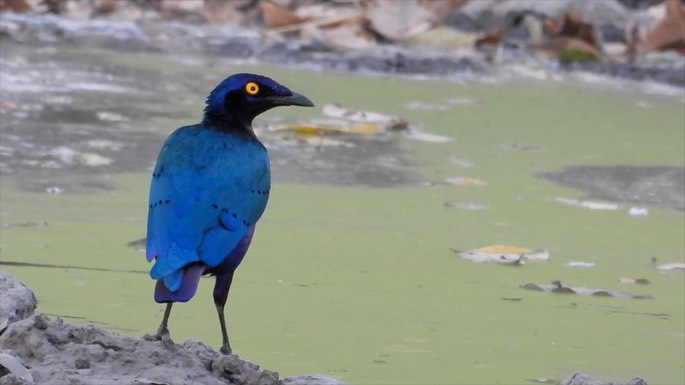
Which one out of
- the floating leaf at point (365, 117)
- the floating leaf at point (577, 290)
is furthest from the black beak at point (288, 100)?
the floating leaf at point (365, 117)

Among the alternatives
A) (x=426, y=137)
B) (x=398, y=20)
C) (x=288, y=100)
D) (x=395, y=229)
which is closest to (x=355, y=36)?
(x=398, y=20)

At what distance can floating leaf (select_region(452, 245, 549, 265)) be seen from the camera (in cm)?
511

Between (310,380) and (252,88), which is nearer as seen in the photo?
(310,380)

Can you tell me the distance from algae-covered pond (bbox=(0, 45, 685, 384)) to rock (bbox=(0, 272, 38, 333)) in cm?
49

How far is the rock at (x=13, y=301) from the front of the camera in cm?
337

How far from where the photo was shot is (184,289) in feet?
10.1

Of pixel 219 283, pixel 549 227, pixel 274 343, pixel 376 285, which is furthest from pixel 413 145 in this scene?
pixel 219 283

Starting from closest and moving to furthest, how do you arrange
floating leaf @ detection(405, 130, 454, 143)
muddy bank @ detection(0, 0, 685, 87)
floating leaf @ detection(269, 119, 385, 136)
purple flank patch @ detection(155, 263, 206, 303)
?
purple flank patch @ detection(155, 263, 206, 303), floating leaf @ detection(269, 119, 385, 136), floating leaf @ detection(405, 130, 454, 143), muddy bank @ detection(0, 0, 685, 87)

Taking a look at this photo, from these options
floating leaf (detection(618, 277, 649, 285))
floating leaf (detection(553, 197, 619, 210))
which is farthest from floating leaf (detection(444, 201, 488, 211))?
floating leaf (detection(618, 277, 649, 285))

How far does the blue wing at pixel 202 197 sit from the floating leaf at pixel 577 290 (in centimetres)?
138

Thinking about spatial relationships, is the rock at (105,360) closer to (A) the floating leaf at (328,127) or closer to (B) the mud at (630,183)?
(B) the mud at (630,183)

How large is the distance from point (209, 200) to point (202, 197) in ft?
0.07

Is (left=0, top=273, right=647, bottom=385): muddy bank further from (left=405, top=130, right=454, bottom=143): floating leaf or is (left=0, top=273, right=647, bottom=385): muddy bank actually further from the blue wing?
(left=405, top=130, right=454, bottom=143): floating leaf

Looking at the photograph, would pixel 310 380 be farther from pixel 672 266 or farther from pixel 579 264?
pixel 672 266
